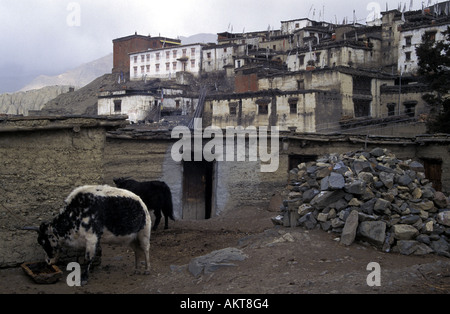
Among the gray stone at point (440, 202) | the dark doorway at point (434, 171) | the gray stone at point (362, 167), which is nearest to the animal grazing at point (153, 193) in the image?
the gray stone at point (362, 167)

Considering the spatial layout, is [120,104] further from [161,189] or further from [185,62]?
[161,189]

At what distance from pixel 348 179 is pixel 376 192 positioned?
24.4 inches

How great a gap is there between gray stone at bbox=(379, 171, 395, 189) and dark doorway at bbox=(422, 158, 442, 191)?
25.1 feet

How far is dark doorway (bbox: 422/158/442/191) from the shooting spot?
16.3 metres

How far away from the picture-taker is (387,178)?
31.6ft

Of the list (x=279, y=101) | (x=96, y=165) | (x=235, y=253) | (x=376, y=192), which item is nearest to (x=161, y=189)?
(x=96, y=165)

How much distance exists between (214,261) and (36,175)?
3484mm

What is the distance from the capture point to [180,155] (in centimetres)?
1400

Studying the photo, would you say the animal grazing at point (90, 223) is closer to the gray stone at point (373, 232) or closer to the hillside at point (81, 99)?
the gray stone at point (373, 232)

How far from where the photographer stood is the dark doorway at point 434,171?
16297 mm

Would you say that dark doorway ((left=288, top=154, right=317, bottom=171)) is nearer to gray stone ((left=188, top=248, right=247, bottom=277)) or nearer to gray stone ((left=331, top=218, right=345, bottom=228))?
gray stone ((left=331, top=218, right=345, bottom=228))

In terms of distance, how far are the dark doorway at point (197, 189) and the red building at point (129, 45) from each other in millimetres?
53574

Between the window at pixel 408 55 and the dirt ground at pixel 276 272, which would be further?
the window at pixel 408 55
